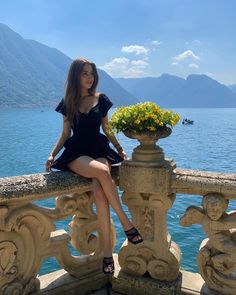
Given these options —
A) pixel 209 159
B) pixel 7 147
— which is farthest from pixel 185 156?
pixel 7 147

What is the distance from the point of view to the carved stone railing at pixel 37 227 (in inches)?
140

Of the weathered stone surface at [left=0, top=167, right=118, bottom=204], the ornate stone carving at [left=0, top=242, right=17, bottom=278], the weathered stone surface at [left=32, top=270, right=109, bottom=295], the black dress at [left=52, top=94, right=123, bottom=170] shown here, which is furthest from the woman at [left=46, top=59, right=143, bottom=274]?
the ornate stone carving at [left=0, top=242, right=17, bottom=278]

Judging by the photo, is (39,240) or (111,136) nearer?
(39,240)

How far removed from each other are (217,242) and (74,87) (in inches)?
87.3

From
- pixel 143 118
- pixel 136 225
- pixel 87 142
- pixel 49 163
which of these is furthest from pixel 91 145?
pixel 136 225

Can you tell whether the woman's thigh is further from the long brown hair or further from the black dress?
the long brown hair

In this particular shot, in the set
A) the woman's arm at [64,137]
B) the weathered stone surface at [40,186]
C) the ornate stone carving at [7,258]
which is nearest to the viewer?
the weathered stone surface at [40,186]

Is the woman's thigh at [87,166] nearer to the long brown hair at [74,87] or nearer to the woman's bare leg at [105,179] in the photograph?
the woman's bare leg at [105,179]

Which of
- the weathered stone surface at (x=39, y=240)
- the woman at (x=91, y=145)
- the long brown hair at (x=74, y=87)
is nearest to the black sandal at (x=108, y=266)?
the woman at (x=91, y=145)

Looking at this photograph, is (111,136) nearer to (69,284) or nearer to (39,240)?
(39,240)

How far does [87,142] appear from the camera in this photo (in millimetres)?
4258

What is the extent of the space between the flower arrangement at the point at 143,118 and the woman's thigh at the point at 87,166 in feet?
1.38

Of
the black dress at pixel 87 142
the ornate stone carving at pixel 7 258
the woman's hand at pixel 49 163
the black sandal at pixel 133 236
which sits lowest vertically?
the ornate stone carving at pixel 7 258

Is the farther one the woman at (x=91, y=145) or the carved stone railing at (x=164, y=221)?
the woman at (x=91, y=145)
